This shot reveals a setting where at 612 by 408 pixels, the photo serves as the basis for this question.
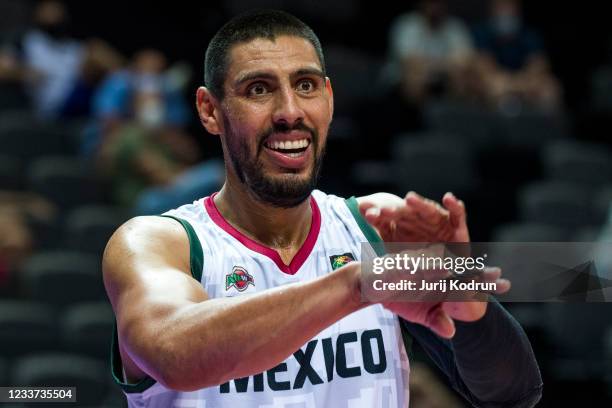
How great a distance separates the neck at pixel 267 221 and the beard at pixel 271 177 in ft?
0.24

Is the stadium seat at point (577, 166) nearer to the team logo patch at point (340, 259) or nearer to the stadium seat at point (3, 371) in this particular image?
the stadium seat at point (3, 371)

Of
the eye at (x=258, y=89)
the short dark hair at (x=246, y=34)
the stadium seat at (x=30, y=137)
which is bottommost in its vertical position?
A: the eye at (x=258, y=89)

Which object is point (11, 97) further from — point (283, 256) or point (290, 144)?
point (290, 144)

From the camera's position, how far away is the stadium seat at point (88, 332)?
9.20 m

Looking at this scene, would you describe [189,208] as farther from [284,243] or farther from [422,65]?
[422,65]

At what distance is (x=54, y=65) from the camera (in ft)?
44.0

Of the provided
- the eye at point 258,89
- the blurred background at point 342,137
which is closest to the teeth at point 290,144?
the eye at point 258,89

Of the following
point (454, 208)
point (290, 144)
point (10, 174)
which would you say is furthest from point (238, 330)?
point (10, 174)

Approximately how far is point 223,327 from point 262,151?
3.33 feet

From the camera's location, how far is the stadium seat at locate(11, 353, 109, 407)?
8.18 meters

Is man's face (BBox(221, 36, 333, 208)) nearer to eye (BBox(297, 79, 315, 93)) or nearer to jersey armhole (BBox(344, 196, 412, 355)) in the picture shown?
eye (BBox(297, 79, 315, 93))

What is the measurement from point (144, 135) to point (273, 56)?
7932mm

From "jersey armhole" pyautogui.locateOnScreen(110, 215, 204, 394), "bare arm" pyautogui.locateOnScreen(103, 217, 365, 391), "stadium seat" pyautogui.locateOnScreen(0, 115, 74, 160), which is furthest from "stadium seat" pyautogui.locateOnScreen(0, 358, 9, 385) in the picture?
"bare arm" pyautogui.locateOnScreen(103, 217, 365, 391)

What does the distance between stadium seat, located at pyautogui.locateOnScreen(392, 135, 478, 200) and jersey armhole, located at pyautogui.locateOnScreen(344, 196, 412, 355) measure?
718cm
